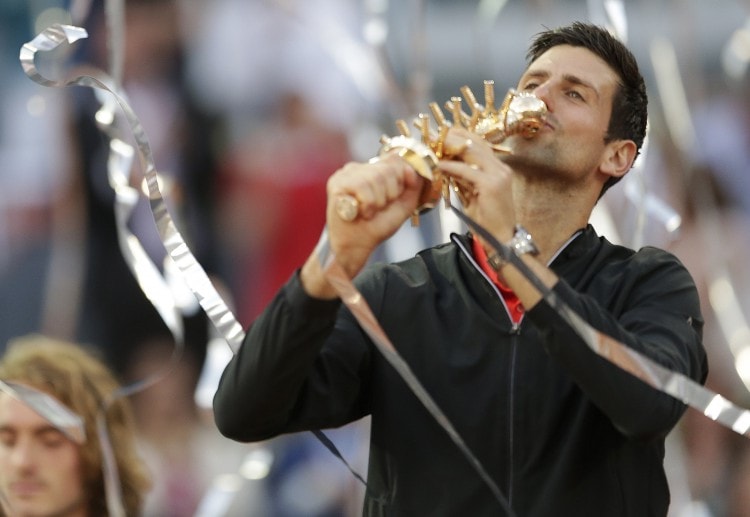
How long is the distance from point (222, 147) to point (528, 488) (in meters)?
2.41

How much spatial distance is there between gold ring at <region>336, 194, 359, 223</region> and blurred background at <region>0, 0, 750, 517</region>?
173 cm

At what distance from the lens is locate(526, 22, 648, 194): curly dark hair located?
231 centimetres

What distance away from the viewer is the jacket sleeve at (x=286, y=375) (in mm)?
1809

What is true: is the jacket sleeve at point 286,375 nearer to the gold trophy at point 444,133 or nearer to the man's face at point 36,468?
the gold trophy at point 444,133

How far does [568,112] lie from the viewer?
221 centimetres

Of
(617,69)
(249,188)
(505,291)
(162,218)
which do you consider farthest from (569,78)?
(249,188)

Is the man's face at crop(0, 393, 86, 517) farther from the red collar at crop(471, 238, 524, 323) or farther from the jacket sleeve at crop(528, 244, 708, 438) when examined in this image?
the jacket sleeve at crop(528, 244, 708, 438)

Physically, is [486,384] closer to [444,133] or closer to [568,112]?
[444,133]

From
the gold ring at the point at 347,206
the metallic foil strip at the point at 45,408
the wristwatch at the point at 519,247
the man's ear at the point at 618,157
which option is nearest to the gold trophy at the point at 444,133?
the gold ring at the point at 347,206

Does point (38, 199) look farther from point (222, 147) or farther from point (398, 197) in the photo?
point (398, 197)

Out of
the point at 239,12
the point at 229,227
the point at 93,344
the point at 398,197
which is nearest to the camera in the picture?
the point at 398,197

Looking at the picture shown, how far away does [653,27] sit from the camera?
15.0 ft

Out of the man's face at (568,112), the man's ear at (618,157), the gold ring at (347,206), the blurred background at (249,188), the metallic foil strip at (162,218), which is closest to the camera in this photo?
the gold ring at (347,206)

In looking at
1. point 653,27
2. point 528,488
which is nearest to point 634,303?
point 528,488
